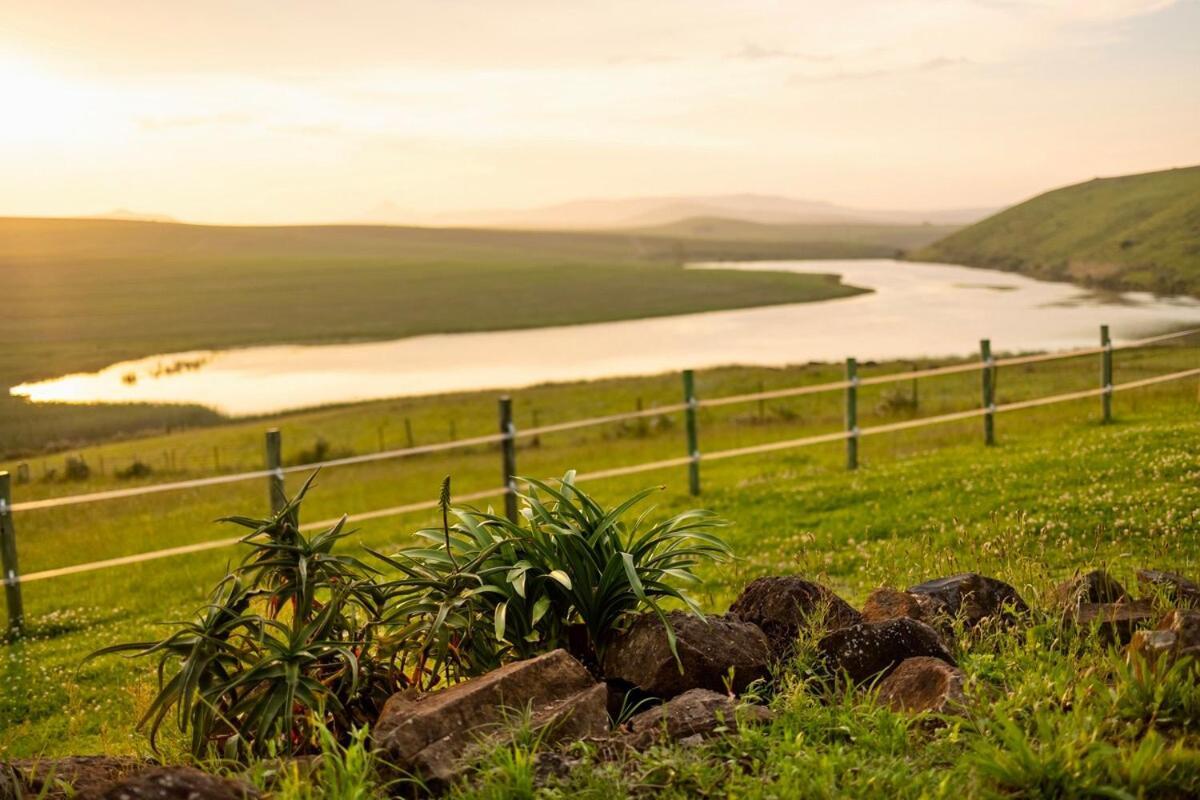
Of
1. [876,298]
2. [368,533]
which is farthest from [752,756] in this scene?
[876,298]

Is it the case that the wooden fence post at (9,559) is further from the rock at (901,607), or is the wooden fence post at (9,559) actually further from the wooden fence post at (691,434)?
the rock at (901,607)

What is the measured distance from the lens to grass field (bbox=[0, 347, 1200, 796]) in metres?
4.18

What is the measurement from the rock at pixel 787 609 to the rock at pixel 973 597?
438mm

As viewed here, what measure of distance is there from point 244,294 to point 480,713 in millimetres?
102047

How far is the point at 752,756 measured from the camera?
171 inches

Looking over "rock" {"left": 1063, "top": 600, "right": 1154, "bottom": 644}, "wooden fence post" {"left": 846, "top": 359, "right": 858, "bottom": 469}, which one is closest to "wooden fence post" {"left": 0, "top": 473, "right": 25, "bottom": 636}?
"rock" {"left": 1063, "top": 600, "right": 1154, "bottom": 644}

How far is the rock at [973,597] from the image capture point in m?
5.86

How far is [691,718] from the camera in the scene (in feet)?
15.0

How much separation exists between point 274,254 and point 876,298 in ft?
257

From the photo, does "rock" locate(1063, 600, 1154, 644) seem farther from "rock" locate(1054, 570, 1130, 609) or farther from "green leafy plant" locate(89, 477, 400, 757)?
"green leafy plant" locate(89, 477, 400, 757)

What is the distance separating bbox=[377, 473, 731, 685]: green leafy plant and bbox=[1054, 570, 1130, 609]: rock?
1.99 m

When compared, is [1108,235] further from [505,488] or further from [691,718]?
[691,718]

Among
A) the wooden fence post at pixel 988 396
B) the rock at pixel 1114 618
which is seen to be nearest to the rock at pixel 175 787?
the rock at pixel 1114 618

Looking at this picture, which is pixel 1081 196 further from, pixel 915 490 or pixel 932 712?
pixel 932 712
